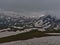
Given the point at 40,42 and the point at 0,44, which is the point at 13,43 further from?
the point at 40,42

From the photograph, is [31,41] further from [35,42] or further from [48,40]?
[48,40]

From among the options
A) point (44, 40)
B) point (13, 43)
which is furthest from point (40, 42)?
point (13, 43)

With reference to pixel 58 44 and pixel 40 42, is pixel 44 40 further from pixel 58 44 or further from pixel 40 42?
pixel 58 44

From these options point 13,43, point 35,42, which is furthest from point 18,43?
point 35,42

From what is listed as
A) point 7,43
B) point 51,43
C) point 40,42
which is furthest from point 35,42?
point 7,43

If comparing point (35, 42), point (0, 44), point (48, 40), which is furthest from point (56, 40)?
point (0, 44)

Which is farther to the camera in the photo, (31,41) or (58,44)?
(31,41)
